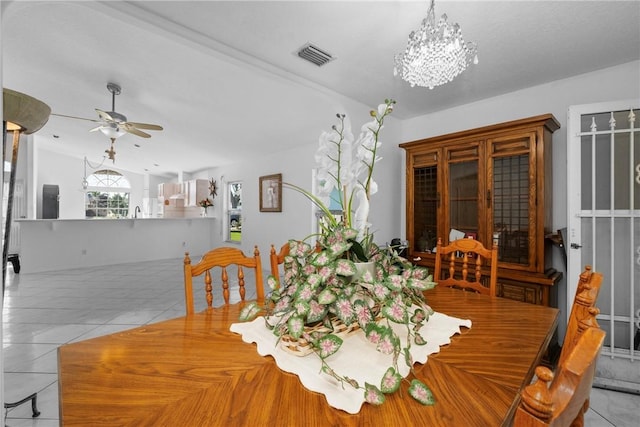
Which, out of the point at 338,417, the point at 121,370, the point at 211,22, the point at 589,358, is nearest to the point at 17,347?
the point at 121,370

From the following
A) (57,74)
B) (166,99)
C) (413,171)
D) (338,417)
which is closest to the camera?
(338,417)

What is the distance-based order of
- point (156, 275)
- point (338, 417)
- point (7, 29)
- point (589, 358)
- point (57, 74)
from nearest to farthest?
1. point (589, 358)
2. point (338, 417)
3. point (7, 29)
4. point (57, 74)
5. point (156, 275)

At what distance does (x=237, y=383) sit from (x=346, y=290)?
37cm

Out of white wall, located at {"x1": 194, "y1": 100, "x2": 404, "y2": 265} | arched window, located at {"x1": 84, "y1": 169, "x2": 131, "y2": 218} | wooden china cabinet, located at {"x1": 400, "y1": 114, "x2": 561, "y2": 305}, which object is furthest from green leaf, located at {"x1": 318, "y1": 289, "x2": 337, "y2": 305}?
arched window, located at {"x1": 84, "y1": 169, "x2": 131, "y2": 218}

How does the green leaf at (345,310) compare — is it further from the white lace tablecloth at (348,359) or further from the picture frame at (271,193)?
the picture frame at (271,193)

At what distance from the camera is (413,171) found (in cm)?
312

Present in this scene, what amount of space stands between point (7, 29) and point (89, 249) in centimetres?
429

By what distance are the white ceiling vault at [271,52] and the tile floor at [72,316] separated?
7.02 feet

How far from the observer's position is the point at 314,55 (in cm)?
240

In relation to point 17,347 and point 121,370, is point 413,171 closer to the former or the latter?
point 121,370

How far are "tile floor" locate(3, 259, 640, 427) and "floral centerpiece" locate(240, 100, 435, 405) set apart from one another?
5.41 ft

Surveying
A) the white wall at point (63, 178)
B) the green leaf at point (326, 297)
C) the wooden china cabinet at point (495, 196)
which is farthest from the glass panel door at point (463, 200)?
the white wall at point (63, 178)

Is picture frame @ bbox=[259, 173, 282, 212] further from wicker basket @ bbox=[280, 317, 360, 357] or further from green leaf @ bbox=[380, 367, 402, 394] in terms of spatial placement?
green leaf @ bbox=[380, 367, 402, 394]

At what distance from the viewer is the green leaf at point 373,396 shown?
62 cm
